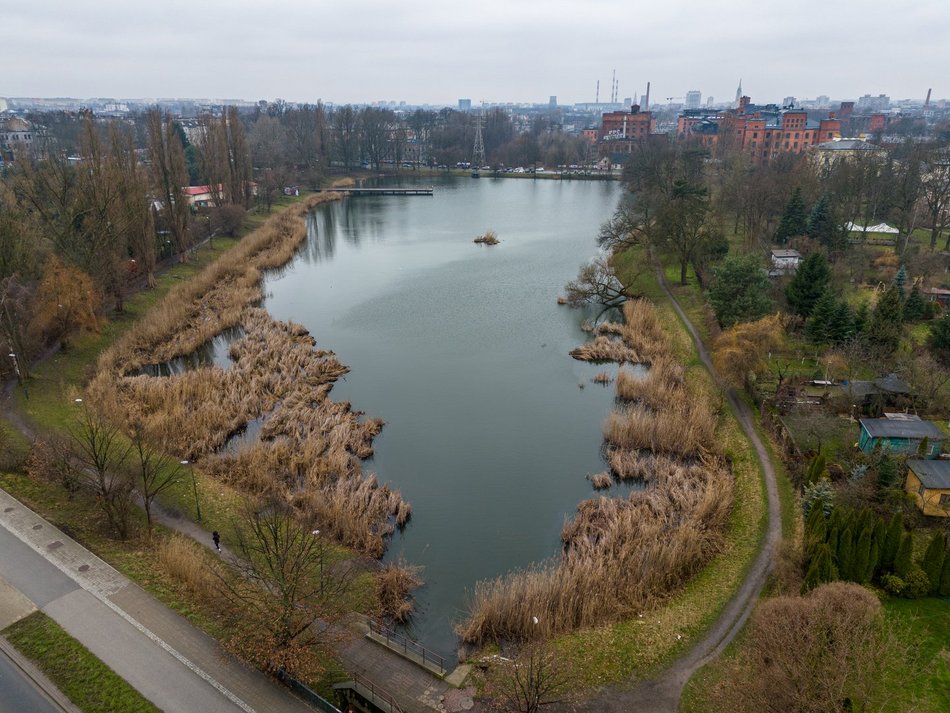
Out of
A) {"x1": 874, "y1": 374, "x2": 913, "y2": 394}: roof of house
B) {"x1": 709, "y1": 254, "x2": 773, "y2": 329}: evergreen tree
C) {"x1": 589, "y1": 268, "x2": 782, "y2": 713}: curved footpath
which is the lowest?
{"x1": 589, "y1": 268, "x2": 782, "y2": 713}: curved footpath

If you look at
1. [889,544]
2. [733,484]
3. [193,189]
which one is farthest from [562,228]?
[889,544]

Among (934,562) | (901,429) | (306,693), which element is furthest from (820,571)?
(306,693)

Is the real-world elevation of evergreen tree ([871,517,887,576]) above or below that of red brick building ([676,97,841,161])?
below

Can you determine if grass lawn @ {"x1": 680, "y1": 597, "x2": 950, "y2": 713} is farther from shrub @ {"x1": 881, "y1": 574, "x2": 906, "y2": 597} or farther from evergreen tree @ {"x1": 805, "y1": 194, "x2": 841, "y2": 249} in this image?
evergreen tree @ {"x1": 805, "y1": 194, "x2": 841, "y2": 249}

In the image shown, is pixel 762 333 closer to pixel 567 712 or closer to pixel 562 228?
pixel 567 712

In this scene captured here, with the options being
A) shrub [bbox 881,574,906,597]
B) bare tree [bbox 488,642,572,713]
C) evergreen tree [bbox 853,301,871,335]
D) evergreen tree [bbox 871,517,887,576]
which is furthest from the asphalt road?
evergreen tree [bbox 853,301,871,335]

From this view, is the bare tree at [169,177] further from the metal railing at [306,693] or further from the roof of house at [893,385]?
the roof of house at [893,385]
